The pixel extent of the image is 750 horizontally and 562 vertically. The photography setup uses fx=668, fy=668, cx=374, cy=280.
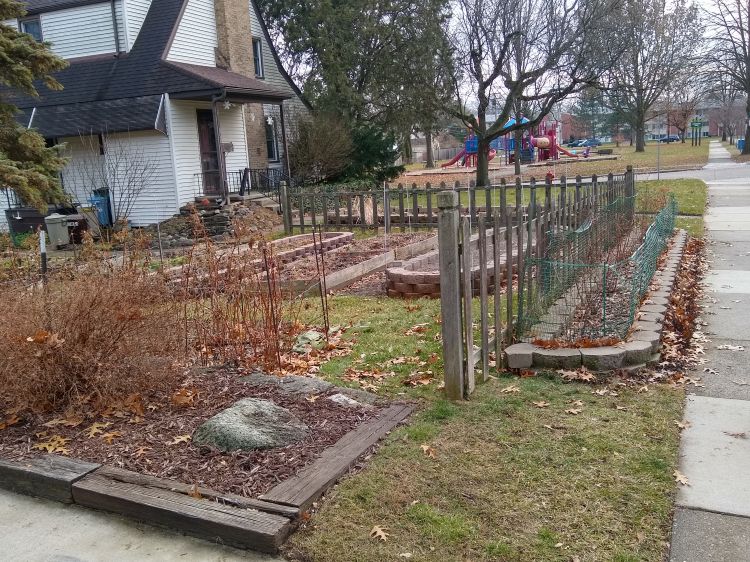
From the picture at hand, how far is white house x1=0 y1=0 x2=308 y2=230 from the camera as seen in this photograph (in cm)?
2011

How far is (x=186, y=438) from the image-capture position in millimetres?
→ 4184

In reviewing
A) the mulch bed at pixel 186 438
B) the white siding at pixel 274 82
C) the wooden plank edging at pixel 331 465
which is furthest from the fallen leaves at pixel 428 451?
the white siding at pixel 274 82

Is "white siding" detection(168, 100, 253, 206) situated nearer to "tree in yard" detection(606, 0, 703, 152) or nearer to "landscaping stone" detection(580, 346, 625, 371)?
"landscaping stone" detection(580, 346, 625, 371)

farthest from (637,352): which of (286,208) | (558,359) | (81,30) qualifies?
(81,30)

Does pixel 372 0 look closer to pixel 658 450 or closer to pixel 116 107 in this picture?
pixel 116 107

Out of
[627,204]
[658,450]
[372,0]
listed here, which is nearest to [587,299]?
[658,450]

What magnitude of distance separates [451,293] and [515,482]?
149cm

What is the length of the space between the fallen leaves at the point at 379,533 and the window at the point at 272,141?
24228mm

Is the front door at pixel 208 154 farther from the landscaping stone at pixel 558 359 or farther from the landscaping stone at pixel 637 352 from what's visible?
the landscaping stone at pixel 637 352

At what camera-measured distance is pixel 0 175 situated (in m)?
12.3

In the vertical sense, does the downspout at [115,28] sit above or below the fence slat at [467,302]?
above

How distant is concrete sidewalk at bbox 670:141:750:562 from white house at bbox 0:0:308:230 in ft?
51.4

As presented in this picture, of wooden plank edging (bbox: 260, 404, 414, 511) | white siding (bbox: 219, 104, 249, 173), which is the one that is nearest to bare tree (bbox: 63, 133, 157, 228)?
white siding (bbox: 219, 104, 249, 173)

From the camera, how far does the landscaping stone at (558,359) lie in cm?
537
